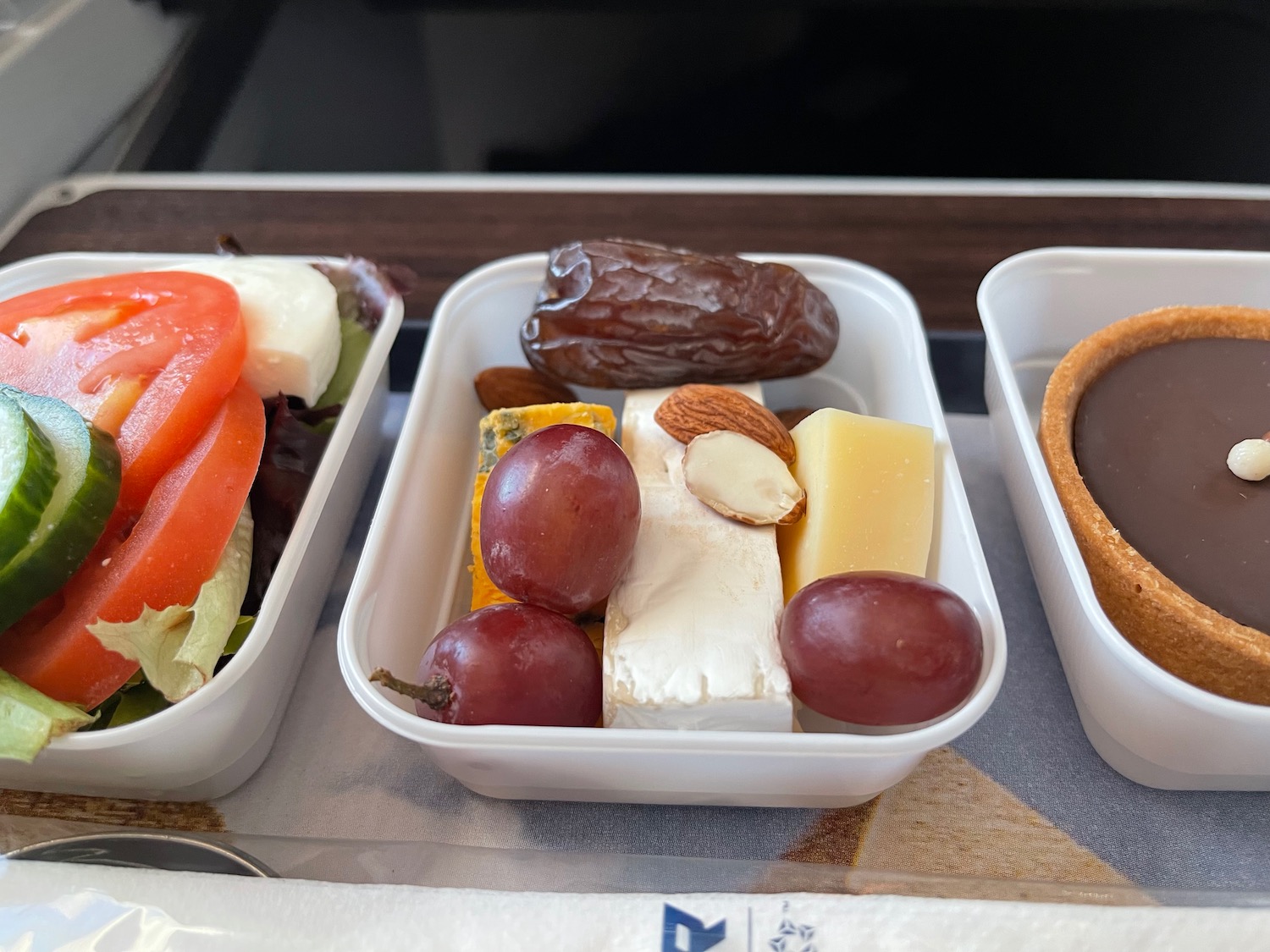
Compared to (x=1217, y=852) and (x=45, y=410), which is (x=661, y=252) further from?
(x=1217, y=852)

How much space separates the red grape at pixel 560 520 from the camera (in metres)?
0.63

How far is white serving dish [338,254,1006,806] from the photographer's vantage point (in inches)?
22.0

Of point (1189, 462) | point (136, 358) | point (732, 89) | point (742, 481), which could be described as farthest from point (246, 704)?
point (732, 89)

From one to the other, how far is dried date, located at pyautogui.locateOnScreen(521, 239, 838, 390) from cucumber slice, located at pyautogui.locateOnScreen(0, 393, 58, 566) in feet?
1.42

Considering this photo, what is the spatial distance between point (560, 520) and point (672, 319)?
11.6 inches

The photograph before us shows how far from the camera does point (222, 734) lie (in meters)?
0.64

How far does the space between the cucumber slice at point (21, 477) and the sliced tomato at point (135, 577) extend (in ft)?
0.21

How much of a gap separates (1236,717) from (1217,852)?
0.15 meters

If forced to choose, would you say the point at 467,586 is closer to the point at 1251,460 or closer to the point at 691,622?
the point at 691,622

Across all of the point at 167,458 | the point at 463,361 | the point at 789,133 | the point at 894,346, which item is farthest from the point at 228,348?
the point at 789,133

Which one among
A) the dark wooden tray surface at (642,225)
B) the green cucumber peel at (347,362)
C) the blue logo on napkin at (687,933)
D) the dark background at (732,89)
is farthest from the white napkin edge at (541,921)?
the dark background at (732,89)

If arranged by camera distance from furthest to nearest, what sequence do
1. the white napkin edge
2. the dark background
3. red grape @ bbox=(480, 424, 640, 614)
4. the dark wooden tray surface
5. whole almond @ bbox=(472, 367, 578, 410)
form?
1. the dark background
2. the dark wooden tray surface
3. whole almond @ bbox=(472, 367, 578, 410)
4. red grape @ bbox=(480, 424, 640, 614)
5. the white napkin edge

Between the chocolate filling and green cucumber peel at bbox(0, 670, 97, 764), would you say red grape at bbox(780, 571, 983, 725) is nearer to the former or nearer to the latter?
the chocolate filling

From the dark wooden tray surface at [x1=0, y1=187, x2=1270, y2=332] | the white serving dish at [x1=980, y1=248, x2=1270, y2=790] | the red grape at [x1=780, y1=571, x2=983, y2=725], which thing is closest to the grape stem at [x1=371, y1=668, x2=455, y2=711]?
the red grape at [x1=780, y1=571, x2=983, y2=725]
